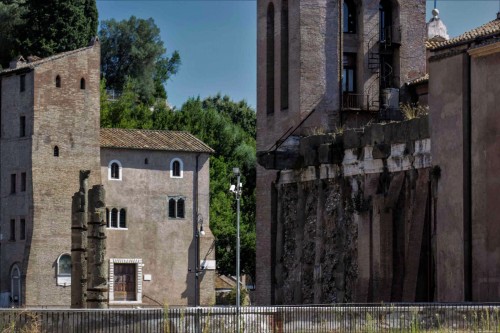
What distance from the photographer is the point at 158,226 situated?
79875mm

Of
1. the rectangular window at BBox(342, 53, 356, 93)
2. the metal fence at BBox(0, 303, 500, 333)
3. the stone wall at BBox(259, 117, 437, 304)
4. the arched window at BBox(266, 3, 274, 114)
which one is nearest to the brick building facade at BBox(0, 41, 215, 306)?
the arched window at BBox(266, 3, 274, 114)

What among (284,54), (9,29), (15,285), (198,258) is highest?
(9,29)

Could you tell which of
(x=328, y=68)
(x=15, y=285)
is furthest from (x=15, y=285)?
(x=328, y=68)

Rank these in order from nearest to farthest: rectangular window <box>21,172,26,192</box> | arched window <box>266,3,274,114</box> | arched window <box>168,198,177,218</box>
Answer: arched window <box>266,3,274,114</box> → rectangular window <box>21,172,26,192</box> → arched window <box>168,198,177,218</box>

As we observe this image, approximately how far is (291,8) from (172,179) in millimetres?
23827

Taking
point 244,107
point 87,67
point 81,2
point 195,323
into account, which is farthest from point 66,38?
point 195,323

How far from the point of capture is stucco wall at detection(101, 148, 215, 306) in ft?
258

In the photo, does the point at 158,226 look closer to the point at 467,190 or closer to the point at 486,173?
the point at 467,190

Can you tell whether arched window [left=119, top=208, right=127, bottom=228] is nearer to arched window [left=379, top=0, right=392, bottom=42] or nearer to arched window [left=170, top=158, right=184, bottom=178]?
arched window [left=170, top=158, right=184, bottom=178]

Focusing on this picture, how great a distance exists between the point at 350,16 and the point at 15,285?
2620 centimetres

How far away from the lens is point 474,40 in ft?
139

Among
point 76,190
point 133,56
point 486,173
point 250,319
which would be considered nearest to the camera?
point 250,319

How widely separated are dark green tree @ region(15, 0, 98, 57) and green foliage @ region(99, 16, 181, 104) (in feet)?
42.1

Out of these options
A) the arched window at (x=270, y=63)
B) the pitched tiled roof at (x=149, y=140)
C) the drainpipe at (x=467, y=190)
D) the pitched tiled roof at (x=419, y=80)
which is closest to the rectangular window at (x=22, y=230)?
the pitched tiled roof at (x=149, y=140)
